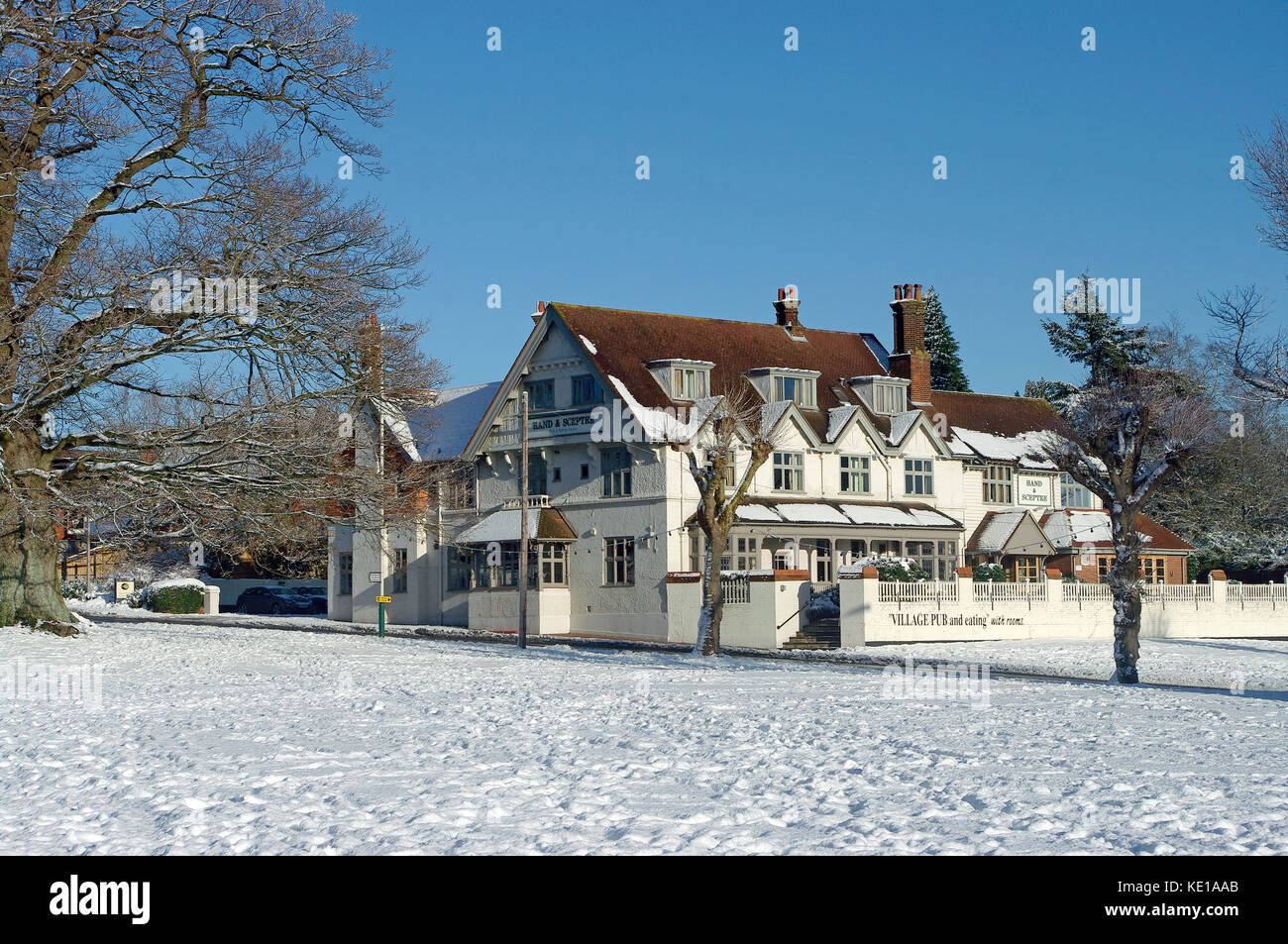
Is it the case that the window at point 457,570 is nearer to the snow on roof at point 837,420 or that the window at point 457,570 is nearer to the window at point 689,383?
the window at point 689,383

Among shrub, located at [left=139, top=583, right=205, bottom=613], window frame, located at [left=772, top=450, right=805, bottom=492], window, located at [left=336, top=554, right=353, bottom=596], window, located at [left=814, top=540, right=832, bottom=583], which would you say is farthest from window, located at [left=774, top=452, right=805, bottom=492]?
shrub, located at [left=139, top=583, right=205, bottom=613]

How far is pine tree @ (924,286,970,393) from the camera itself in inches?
3169

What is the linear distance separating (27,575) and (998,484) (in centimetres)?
3437

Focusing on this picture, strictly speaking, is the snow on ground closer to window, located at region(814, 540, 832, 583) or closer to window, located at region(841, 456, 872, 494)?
window, located at region(814, 540, 832, 583)

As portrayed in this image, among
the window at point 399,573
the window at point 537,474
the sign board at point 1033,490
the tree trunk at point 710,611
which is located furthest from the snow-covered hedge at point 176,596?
the sign board at point 1033,490

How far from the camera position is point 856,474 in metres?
45.1

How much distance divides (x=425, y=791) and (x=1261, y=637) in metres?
38.8

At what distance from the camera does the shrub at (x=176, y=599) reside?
59.1 meters

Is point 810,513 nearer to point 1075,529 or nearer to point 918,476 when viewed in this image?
point 918,476

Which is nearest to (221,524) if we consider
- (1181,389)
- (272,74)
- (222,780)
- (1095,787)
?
(272,74)

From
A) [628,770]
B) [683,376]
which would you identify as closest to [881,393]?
[683,376]

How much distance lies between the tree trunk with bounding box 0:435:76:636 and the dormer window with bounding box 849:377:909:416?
94.0ft

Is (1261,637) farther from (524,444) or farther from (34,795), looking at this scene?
(34,795)

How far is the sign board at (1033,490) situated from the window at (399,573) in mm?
23117
